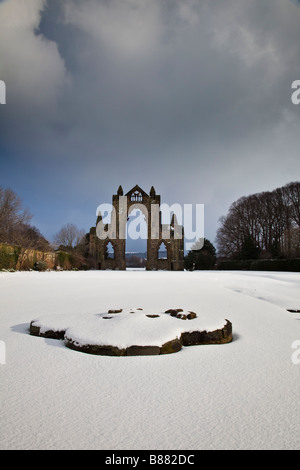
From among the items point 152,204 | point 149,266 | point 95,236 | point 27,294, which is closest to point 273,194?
point 152,204

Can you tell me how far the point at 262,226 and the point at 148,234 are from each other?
16720 mm

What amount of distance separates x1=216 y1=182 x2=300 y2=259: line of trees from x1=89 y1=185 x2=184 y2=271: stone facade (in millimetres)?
9147

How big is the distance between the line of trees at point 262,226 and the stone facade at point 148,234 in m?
9.15

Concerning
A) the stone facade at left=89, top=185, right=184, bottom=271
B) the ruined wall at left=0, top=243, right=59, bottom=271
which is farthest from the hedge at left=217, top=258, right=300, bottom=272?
the ruined wall at left=0, top=243, right=59, bottom=271

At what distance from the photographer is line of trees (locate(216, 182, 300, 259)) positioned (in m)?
30.0

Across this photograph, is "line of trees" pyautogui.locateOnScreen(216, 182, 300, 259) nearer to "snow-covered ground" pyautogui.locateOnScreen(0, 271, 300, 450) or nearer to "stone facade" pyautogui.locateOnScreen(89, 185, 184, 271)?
"stone facade" pyautogui.locateOnScreen(89, 185, 184, 271)

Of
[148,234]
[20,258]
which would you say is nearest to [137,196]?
[148,234]

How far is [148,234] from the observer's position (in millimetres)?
Answer: 31031

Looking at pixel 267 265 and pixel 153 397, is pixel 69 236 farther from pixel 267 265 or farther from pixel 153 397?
pixel 153 397

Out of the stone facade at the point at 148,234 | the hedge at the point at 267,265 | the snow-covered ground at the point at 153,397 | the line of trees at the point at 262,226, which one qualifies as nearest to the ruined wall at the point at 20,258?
the snow-covered ground at the point at 153,397

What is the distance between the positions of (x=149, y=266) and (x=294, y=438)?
2918 cm

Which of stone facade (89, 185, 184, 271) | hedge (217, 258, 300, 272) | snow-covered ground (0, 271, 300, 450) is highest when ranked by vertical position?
stone facade (89, 185, 184, 271)

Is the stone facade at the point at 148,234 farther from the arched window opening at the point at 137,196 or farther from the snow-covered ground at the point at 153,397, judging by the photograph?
the snow-covered ground at the point at 153,397

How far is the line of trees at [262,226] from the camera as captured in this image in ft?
98.5
